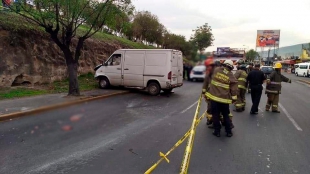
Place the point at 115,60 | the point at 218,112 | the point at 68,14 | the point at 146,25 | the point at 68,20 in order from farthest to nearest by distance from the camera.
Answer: the point at 146,25 → the point at 115,60 → the point at 68,20 → the point at 68,14 → the point at 218,112

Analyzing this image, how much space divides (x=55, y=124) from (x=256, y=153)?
11.7 ft

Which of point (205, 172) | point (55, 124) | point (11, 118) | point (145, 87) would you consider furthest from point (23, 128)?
point (145, 87)

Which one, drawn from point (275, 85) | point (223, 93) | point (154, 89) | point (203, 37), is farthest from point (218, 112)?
point (154, 89)

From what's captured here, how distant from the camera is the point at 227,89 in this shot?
5555 mm

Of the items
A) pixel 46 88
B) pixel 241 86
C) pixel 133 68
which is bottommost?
pixel 46 88

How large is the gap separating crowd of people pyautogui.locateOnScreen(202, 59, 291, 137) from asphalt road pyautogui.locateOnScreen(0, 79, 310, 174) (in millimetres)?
409

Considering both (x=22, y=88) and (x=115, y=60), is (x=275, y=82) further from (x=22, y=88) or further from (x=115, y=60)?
(x=22, y=88)

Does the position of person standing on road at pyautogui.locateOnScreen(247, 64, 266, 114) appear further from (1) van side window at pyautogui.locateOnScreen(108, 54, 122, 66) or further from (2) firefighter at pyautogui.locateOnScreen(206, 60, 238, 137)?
(1) van side window at pyautogui.locateOnScreen(108, 54, 122, 66)

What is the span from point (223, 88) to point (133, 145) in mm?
2234

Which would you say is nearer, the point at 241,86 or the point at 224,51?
the point at 224,51

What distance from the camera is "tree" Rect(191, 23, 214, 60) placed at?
296cm

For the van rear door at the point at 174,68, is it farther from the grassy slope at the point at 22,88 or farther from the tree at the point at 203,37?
the tree at the point at 203,37

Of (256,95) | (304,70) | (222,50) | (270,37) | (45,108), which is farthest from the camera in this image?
(270,37)

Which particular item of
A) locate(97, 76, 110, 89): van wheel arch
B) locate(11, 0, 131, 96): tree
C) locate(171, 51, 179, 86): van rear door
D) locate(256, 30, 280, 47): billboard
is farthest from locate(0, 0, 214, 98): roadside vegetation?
locate(256, 30, 280, 47): billboard
